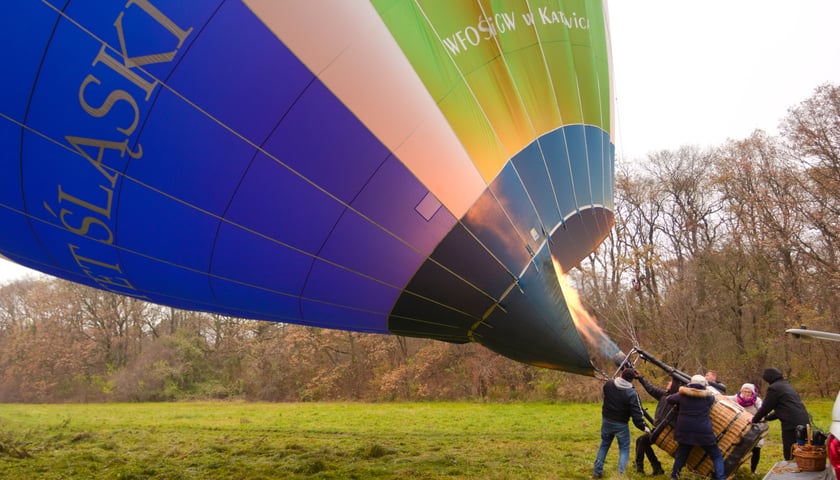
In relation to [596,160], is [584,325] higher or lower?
lower

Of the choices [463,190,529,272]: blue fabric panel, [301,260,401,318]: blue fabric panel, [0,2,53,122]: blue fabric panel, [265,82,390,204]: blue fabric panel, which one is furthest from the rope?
[0,2,53,122]: blue fabric panel

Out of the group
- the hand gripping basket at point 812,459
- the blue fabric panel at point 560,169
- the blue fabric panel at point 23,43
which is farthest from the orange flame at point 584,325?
the blue fabric panel at point 23,43

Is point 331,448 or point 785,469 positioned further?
point 331,448

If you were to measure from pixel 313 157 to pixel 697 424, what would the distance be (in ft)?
11.2

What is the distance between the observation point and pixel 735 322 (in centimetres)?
1803

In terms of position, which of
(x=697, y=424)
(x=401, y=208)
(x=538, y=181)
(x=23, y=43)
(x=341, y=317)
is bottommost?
(x=697, y=424)

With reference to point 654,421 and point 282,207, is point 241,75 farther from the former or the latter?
point 654,421

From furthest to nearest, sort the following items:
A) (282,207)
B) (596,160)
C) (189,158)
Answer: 1. (596,160)
2. (282,207)
3. (189,158)

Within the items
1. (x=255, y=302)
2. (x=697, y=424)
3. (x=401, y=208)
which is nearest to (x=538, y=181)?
(x=401, y=208)

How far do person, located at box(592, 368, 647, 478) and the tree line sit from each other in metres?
6.07

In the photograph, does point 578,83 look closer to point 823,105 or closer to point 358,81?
point 358,81

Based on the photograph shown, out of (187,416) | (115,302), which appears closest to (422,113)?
(187,416)

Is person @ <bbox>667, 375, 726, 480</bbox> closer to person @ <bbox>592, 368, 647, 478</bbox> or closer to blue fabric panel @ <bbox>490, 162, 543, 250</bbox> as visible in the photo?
person @ <bbox>592, 368, 647, 478</bbox>

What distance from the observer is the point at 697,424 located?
448 centimetres
